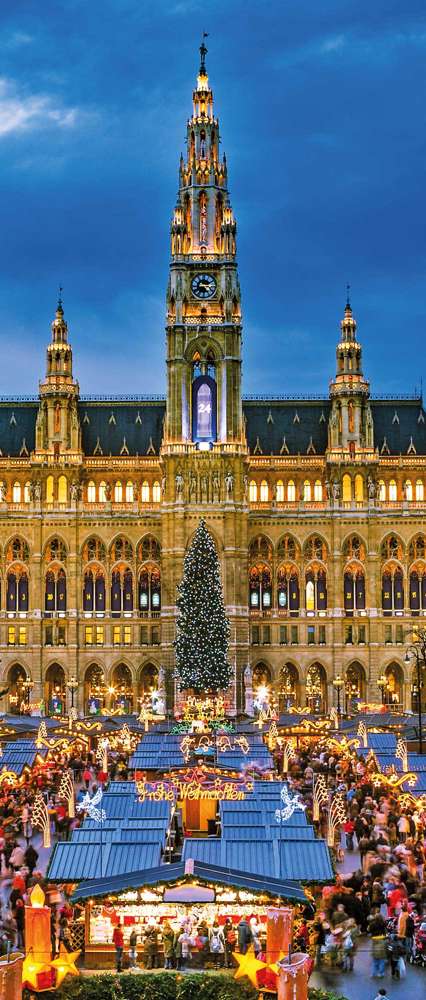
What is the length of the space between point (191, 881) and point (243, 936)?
1842mm

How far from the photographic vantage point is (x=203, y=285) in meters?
103

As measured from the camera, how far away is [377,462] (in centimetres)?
10444

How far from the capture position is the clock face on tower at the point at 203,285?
10281 centimetres

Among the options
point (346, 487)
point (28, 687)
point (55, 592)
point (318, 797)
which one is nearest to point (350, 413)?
point (346, 487)

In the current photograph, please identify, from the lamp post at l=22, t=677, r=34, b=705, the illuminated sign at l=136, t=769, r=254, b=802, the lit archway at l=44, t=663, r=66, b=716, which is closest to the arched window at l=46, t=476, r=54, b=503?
the lit archway at l=44, t=663, r=66, b=716

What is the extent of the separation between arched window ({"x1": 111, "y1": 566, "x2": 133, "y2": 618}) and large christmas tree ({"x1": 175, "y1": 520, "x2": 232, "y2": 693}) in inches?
512

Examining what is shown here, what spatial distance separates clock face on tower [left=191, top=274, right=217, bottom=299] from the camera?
337 feet

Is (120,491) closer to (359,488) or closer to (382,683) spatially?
(359,488)

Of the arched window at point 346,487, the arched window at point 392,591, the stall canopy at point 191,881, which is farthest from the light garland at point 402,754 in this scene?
the arched window at point 346,487

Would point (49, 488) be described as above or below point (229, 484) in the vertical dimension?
above

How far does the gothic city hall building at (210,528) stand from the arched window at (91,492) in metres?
0.12

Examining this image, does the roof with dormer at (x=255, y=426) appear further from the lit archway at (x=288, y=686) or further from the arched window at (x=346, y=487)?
the lit archway at (x=288, y=686)

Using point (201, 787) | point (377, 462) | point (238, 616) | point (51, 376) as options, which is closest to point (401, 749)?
point (201, 787)

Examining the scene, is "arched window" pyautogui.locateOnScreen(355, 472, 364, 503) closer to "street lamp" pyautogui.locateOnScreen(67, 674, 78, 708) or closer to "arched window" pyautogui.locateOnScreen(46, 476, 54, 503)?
"arched window" pyautogui.locateOnScreen(46, 476, 54, 503)
